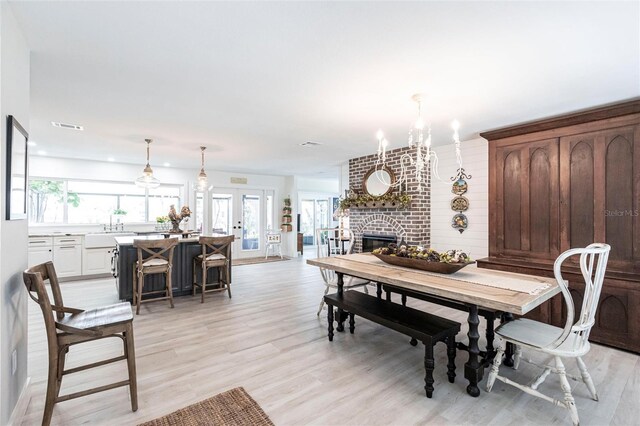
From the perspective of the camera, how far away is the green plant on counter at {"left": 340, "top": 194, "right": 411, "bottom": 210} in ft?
16.2

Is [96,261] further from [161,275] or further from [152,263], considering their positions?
[152,263]

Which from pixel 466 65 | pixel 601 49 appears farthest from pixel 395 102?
pixel 601 49

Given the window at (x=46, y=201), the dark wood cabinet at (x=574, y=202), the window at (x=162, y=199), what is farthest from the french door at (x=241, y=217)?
the dark wood cabinet at (x=574, y=202)

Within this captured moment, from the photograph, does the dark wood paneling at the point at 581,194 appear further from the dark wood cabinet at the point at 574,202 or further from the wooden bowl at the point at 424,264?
the wooden bowl at the point at 424,264

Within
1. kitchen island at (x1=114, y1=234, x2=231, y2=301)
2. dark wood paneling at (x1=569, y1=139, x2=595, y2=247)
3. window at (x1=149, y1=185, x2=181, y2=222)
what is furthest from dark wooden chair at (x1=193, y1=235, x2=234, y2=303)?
dark wood paneling at (x1=569, y1=139, x2=595, y2=247)

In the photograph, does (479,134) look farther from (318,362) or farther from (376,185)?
(318,362)

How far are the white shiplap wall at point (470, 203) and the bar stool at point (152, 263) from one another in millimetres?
4066

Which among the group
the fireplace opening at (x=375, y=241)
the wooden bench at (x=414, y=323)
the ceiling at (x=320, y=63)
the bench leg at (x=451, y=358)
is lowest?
the bench leg at (x=451, y=358)

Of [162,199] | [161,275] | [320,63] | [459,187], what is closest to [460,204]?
[459,187]

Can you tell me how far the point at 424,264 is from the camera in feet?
8.61

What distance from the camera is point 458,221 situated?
15.2 feet

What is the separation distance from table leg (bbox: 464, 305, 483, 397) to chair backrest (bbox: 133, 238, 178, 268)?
11.9 feet

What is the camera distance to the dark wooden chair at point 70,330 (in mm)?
1752

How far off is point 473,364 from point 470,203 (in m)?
2.89
